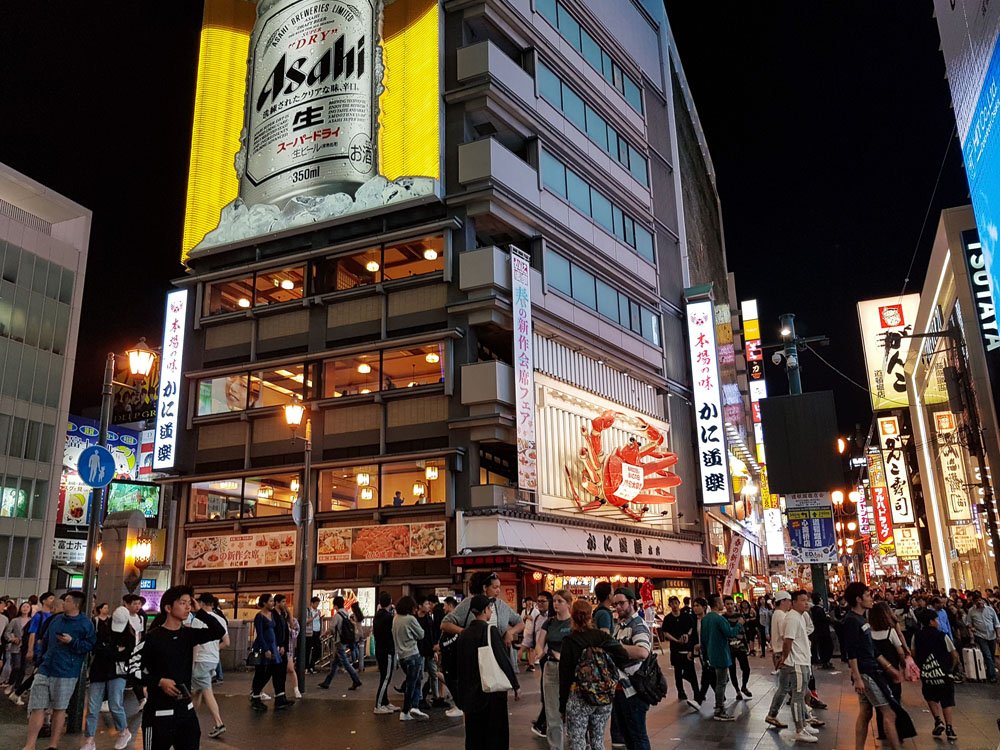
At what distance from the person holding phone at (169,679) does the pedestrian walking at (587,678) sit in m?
3.34

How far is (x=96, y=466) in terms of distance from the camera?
1266 centimetres

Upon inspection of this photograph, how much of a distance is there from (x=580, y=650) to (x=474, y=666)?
1.12 meters

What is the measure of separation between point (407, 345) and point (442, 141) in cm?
802

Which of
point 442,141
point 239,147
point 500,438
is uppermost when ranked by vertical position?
point 239,147

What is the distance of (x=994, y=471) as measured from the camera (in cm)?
3281

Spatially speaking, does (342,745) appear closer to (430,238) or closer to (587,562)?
(587,562)

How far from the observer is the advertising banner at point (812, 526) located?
57.5 feet

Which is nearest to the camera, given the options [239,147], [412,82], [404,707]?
[404,707]

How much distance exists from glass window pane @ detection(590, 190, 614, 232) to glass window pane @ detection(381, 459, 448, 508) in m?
14.6

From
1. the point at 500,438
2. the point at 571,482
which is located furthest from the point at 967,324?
the point at 500,438

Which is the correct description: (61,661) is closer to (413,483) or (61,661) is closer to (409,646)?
(409,646)

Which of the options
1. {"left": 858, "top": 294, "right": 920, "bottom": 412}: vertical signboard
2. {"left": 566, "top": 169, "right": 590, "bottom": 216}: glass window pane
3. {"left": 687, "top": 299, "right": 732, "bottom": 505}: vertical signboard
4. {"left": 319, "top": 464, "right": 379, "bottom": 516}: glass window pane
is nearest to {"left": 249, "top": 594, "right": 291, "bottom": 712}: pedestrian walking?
{"left": 319, "top": 464, "right": 379, "bottom": 516}: glass window pane

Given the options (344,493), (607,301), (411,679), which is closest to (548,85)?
(607,301)

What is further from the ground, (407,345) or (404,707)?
(407,345)
